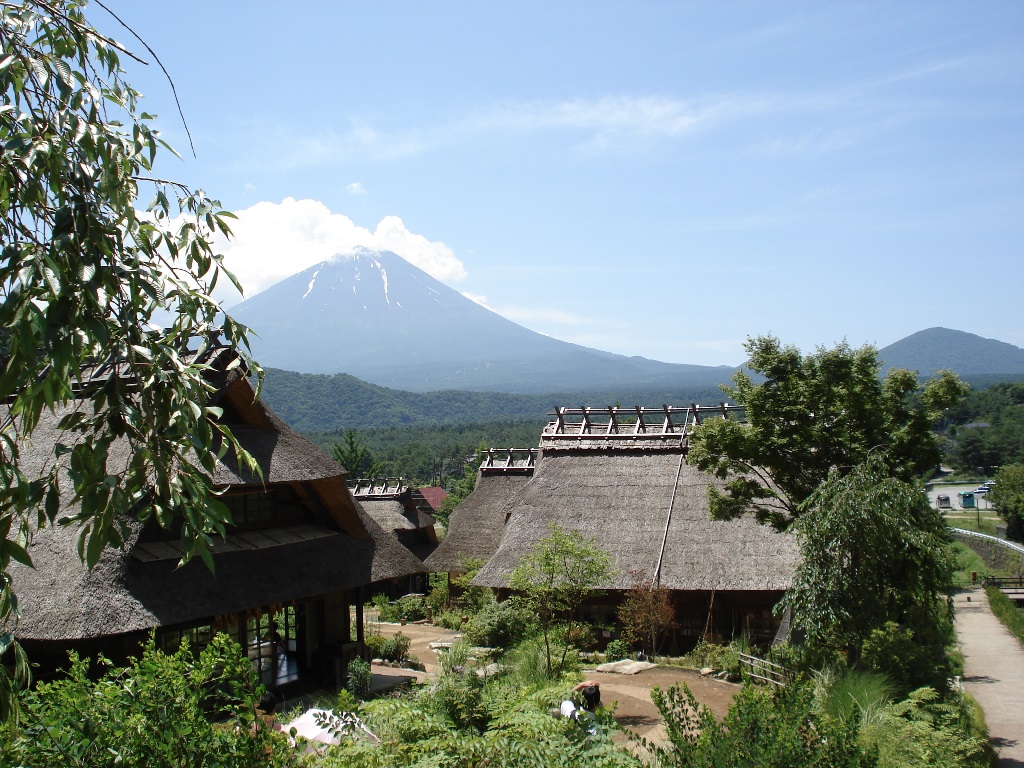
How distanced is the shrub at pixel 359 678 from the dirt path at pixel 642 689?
130 centimetres

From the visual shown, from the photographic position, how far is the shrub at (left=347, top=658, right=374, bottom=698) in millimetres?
15859

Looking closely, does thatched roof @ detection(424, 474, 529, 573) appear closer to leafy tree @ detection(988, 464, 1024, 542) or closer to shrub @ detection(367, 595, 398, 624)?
shrub @ detection(367, 595, 398, 624)

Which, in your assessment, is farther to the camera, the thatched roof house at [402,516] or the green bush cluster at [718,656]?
the thatched roof house at [402,516]

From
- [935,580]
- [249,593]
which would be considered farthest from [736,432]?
[249,593]

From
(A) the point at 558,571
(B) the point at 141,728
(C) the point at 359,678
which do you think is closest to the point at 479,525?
(A) the point at 558,571

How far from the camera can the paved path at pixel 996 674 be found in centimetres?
1521

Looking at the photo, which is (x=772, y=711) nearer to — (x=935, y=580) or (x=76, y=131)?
(x=76, y=131)

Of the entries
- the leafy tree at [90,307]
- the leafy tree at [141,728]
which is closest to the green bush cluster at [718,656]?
the leafy tree at [141,728]

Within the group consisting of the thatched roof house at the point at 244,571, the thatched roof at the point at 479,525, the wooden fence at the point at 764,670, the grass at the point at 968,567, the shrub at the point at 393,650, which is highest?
the thatched roof house at the point at 244,571

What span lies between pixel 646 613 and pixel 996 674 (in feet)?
30.4

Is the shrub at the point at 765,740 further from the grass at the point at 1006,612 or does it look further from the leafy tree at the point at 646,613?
the grass at the point at 1006,612

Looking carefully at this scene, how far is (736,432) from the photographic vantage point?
58.7 ft

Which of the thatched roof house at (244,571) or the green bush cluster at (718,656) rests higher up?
the thatched roof house at (244,571)

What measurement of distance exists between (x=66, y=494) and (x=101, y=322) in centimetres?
1109
